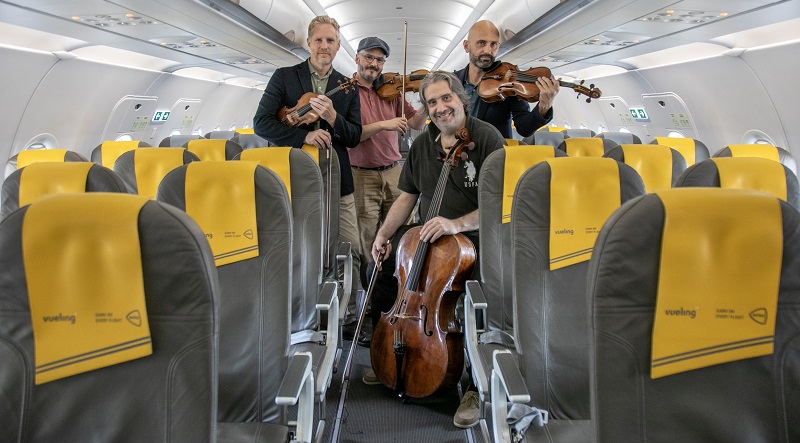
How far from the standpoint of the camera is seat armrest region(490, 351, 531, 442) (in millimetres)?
2090

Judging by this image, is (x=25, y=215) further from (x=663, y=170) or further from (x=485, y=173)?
(x=663, y=170)

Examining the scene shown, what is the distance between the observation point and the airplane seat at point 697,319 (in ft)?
4.95

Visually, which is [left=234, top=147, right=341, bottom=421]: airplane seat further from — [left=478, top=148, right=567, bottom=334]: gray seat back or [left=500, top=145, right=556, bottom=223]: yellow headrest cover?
[left=500, top=145, right=556, bottom=223]: yellow headrest cover

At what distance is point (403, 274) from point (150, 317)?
2015 millimetres

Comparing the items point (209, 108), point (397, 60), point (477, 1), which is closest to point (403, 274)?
point (477, 1)

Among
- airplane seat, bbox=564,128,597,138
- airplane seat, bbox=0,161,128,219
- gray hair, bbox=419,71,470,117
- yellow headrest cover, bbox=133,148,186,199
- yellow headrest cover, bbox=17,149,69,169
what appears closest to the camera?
airplane seat, bbox=0,161,128,219

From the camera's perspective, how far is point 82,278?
1527 mm

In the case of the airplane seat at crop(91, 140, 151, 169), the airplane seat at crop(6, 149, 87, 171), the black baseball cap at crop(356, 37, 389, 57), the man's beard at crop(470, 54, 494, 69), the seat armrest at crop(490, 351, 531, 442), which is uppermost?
the black baseball cap at crop(356, 37, 389, 57)

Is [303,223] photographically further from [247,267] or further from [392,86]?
[392,86]

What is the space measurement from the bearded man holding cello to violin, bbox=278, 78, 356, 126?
0.73 meters

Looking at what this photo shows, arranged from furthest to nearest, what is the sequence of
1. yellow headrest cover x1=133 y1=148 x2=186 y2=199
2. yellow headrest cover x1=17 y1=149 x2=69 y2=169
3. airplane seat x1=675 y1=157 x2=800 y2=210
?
1. yellow headrest cover x1=17 y1=149 x2=69 y2=169
2. yellow headrest cover x1=133 y1=148 x2=186 y2=199
3. airplane seat x1=675 y1=157 x2=800 y2=210

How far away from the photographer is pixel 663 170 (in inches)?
156

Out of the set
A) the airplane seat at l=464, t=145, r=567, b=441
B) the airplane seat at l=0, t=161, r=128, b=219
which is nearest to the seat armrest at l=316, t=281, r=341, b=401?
the airplane seat at l=464, t=145, r=567, b=441

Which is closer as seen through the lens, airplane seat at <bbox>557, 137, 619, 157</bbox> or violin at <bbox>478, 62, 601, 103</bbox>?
violin at <bbox>478, 62, 601, 103</bbox>
